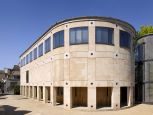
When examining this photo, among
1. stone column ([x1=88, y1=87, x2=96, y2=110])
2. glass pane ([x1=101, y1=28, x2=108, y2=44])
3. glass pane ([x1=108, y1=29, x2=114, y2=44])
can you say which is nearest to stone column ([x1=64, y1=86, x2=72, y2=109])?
stone column ([x1=88, y1=87, x2=96, y2=110])

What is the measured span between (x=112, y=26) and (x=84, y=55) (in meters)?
4.60

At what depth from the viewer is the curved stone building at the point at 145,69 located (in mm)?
33344

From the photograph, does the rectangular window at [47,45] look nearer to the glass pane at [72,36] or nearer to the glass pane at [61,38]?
the glass pane at [61,38]

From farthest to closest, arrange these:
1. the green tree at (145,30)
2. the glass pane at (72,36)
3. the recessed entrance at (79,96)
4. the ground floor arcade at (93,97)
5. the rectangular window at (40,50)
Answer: the green tree at (145,30)
the rectangular window at (40,50)
the recessed entrance at (79,96)
the glass pane at (72,36)
the ground floor arcade at (93,97)

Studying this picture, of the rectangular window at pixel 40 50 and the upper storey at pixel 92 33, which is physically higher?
the upper storey at pixel 92 33

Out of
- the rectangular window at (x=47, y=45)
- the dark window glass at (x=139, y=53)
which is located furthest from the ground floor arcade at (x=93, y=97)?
the dark window glass at (x=139, y=53)

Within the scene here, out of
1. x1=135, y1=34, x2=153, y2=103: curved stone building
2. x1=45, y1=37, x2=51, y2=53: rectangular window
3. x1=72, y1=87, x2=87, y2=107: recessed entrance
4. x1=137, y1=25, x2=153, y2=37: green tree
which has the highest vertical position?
x1=137, y1=25, x2=153, y2=37: green tree

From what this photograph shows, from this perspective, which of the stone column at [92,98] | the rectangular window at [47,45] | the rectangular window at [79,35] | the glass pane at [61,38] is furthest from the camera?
the rectangular window at [47,45]

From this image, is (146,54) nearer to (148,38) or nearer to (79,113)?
(148,38)

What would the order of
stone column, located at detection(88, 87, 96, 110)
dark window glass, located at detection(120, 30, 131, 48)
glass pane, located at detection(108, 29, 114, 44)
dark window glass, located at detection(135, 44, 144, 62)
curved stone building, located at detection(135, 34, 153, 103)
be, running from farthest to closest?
dark window glass, located at detection(135, 44, 144, 62), curved stone building, located at detection(135, 34, 153, 103), dark window glass, located at detection(120, 30, 131, 48), glass pane, located at detection(108, 29, 114, 44), stone column, located at detection(88, 87, 96, 110)

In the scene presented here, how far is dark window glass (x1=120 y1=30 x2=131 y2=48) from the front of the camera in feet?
97.2

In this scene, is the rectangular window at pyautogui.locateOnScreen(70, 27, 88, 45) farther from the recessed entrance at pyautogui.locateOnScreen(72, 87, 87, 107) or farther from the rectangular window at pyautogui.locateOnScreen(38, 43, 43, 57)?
the rectangular window at pyautogui.locateOnScreen(38, 43, 43, 57)

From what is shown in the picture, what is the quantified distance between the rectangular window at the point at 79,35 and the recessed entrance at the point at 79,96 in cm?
620

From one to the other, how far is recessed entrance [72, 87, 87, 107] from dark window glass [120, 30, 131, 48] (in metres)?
7.11
